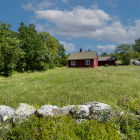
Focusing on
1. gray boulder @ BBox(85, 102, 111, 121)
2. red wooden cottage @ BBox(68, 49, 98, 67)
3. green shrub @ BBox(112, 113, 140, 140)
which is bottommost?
green shrub @ BBox(112, 113, 140, 140)

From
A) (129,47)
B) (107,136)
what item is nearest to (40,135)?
(107,136)

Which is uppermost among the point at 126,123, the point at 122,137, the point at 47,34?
the point at 47,34

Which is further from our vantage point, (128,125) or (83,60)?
(83,60)

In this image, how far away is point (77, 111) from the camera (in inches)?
160

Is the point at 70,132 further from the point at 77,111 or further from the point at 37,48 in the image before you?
the point at 37,48

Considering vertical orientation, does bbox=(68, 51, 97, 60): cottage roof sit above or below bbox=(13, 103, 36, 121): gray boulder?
above

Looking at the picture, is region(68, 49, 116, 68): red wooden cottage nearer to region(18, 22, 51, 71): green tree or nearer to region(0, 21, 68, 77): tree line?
region(0, 21, 68, 77): tree line

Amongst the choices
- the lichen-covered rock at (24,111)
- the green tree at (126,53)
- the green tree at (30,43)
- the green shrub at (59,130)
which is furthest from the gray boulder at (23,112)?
the green tree at (126,53)

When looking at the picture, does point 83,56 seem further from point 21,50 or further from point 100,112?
point 100,112

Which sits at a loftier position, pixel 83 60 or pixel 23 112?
pixel 83 60

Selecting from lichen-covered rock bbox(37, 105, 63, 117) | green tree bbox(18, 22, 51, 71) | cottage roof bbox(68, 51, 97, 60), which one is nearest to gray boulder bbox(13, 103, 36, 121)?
lichen-covered rock bbox(37, 105, 63, 117)

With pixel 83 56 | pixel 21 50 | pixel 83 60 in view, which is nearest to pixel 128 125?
pixel 21 50

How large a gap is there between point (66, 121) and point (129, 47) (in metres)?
55.2

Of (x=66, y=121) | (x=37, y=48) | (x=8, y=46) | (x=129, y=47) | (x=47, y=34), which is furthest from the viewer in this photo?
(x=129, y=47)
